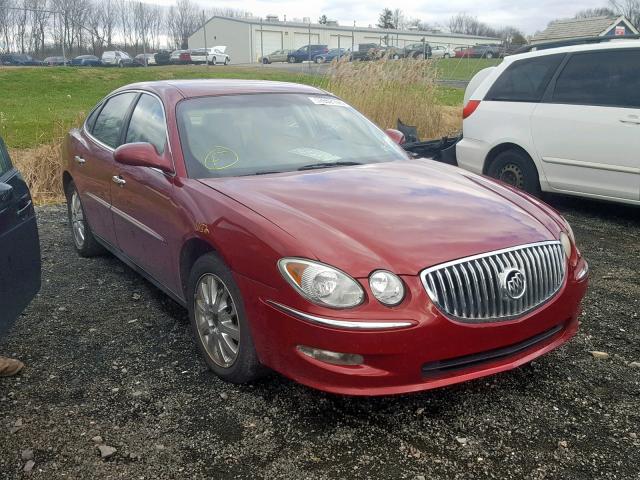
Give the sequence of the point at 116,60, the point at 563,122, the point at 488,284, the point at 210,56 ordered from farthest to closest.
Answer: the point at 210,56 < the point at 116,60 < the point at 563,122 < the point at 488,284

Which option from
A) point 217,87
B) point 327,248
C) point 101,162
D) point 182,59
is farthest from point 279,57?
point 327,248

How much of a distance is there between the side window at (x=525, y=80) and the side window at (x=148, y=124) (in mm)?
4288

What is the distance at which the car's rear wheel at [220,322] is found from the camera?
118 inches

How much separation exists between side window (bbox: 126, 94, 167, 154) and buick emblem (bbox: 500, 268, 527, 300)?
217 centimetres

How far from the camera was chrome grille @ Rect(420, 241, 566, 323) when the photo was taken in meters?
2.64

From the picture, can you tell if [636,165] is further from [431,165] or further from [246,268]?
[246,268]

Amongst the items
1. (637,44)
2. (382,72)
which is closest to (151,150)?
(637,44)

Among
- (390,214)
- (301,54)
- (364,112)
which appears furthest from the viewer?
(301,54)

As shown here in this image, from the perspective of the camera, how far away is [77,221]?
555 centimetres

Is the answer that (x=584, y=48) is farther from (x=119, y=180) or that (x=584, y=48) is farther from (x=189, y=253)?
(x=189, y=253)

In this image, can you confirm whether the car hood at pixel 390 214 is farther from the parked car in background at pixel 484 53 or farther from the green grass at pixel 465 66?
the parked car in background at pixel 484 53

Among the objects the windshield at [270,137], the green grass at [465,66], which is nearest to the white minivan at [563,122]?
the windshield at [270,137]

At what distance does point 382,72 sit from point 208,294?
816 centimetres

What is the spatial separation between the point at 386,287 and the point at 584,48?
5003mm
